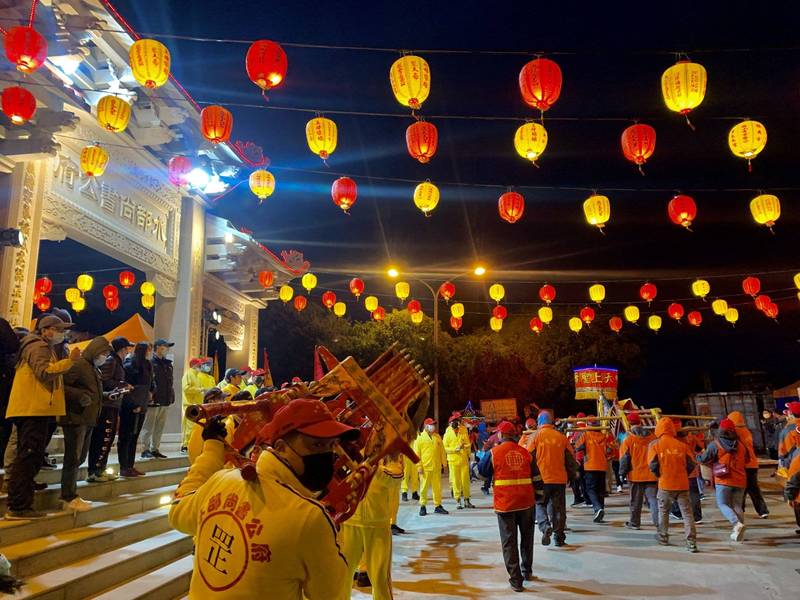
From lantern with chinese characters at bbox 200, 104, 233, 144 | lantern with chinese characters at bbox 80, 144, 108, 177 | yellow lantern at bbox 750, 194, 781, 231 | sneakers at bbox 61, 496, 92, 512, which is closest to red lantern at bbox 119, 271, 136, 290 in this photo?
lantern with chinese characters at bbox 80, 144, 108, 177

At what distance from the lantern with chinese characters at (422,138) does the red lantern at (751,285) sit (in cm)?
1401

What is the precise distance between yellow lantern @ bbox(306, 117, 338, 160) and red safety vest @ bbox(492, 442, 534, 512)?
6.71 meters

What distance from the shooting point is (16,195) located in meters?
8.83

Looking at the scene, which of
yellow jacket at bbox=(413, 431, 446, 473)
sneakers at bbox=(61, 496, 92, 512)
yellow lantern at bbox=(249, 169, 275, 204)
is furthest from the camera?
yellow lantern at bbox=(249, 169, 275, 204)

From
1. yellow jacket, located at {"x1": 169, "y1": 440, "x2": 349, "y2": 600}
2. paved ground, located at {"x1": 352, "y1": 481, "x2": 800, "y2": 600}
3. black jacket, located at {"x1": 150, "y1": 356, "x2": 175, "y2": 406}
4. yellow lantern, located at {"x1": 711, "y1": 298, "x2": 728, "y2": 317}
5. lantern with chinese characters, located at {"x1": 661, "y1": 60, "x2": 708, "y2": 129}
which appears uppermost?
lantern with chinese characters, located at {"x1": 661, "y1": 60, "x2": 708, "y2": 129}

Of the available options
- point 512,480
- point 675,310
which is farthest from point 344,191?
point 675,310

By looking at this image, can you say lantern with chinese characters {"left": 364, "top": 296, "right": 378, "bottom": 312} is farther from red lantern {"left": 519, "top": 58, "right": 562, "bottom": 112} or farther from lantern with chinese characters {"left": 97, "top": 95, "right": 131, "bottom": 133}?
red lantern {"left": 519, "top": 58, "right": 562, "bottom": 112}

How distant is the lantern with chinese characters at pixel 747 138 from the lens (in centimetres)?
1011

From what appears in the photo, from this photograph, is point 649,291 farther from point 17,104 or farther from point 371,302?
point 17,104

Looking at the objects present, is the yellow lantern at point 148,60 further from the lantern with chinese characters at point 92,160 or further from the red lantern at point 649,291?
the red lantern at point 649,291

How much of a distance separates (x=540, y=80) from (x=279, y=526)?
8.72 metres

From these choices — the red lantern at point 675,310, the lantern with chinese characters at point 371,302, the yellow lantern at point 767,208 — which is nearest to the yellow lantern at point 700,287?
the red lantern at point 675,310

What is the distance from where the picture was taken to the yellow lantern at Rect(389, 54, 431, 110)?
9242 mm

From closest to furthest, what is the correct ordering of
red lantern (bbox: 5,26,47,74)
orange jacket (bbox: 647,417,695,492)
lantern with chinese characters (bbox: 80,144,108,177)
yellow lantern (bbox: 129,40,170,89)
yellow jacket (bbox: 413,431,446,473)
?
red lantern (bbox: 5,26,47,74) → orange jacket (bbox: 647,417,695,492) → yellow lantern (bbox: 129,40,170,89) → lantern with chinese characters (bbox: 80,144,108,177) → yellow jacket (bbox: 413,431,446,473)
